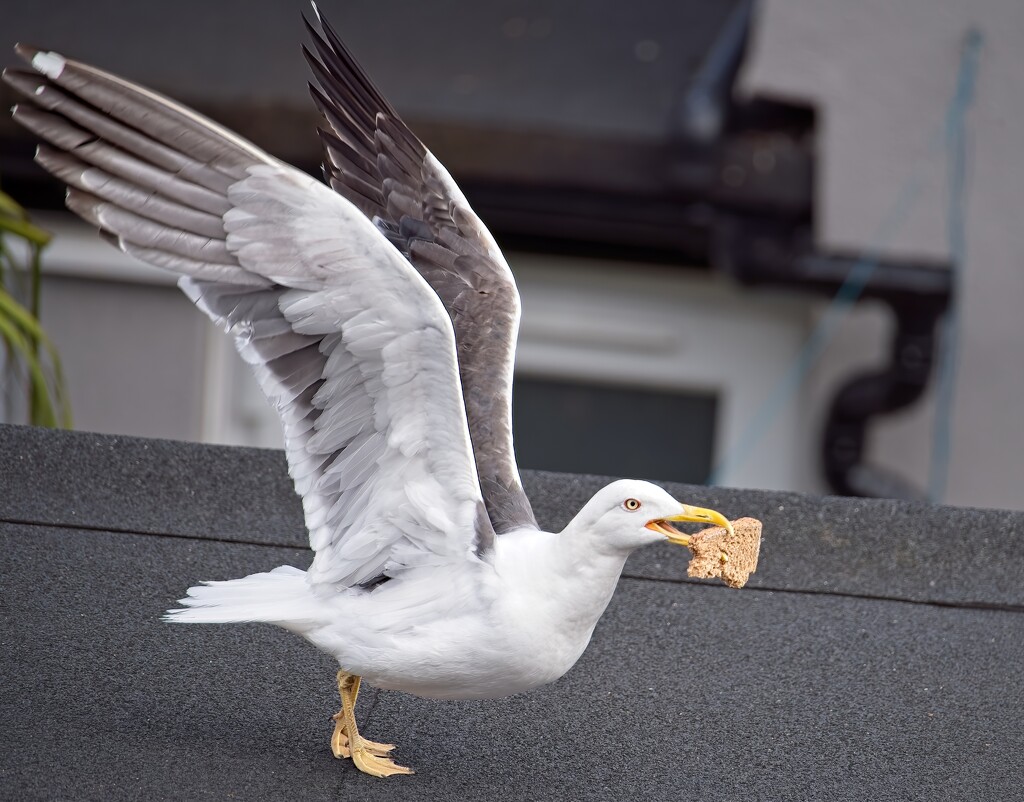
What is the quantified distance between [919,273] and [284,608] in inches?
151

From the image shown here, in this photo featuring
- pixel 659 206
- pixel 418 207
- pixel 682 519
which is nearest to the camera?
pixel 682 519

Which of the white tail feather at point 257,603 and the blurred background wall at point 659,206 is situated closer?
the white tail feather at point 257,603

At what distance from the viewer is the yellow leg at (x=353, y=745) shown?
2127 mm

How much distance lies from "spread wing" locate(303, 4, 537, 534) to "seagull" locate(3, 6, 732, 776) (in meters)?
0.40

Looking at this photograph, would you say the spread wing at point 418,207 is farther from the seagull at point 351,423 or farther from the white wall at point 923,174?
the white wall at point 923,174

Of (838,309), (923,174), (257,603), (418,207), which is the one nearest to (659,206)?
(838,309)

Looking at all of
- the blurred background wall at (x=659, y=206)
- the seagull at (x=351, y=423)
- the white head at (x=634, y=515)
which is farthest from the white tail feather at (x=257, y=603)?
the blurred background wall at (x=659, y=206)

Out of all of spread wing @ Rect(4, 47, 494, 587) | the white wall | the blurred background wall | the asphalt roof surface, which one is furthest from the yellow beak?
the white wall

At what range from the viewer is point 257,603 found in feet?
7.09

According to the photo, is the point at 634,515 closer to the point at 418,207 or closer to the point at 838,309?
the point at 418,207

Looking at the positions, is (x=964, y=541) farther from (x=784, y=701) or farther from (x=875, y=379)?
(x=875, y=379)

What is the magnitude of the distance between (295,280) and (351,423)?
263mm

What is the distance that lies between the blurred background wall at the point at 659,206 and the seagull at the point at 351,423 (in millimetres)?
3340

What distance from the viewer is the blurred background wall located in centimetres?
540
